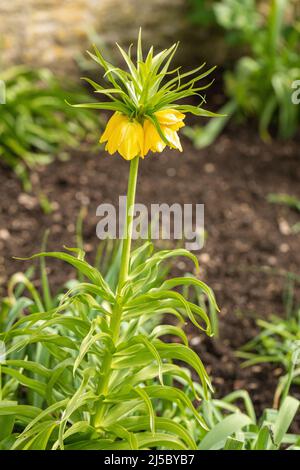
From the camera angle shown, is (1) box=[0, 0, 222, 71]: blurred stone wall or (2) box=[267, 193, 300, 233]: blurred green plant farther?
(1) box=[0, 0, 222, 71]: blurred stone wall

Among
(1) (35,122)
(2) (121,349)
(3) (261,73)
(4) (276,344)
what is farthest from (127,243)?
(3) (261,73)

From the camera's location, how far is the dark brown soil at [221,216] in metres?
2.80

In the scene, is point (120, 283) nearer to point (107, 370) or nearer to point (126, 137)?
point (107, 370)

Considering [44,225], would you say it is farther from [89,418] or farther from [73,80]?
[89,418]

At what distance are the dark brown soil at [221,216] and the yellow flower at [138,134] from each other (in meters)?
1.20

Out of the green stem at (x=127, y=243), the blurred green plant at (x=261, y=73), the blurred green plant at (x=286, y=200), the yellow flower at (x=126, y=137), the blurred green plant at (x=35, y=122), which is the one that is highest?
the blurred green plant at (x=261, y=73)

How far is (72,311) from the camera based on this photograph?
6.79ft

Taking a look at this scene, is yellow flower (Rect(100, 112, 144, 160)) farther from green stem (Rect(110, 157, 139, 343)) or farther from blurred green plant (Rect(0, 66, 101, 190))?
blurred green plant (Rect(0, 66, 101, 190))

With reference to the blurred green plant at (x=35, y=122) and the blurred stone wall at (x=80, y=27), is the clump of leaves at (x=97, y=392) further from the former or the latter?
the blurred stone wall at (x=80, y=27)

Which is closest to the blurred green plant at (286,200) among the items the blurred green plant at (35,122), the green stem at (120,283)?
the blurred green plant at (35,122)

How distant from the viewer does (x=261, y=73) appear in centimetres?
406

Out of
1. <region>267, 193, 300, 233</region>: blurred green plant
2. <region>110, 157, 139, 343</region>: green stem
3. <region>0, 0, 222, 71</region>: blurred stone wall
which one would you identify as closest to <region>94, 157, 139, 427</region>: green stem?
<region>110, 157, 139, 343</region>: green stem

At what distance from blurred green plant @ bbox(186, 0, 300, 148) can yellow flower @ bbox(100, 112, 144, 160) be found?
2.40 m

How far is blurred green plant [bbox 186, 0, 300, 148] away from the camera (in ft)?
Answer: 13.0
